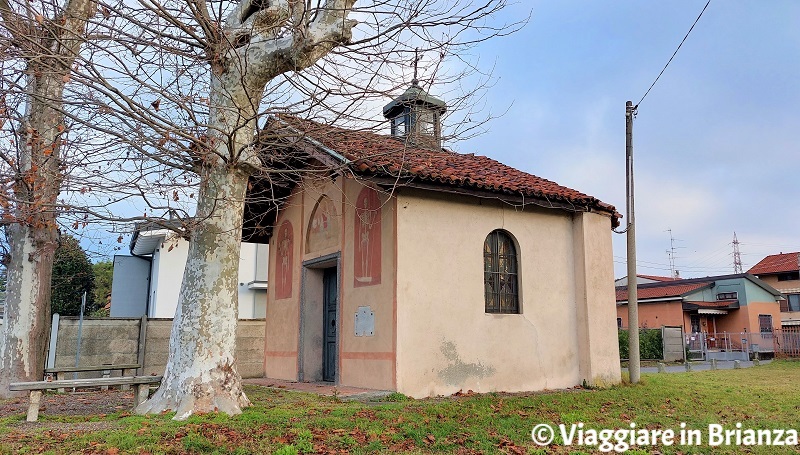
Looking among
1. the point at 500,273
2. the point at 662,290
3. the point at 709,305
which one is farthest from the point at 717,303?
the point at 500,273

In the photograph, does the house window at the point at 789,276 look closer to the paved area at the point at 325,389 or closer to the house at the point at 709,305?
the house at the point at 709,305

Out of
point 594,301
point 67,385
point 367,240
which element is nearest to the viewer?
point 67,385

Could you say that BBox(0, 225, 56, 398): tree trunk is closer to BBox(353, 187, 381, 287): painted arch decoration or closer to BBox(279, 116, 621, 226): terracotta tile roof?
BBox(279, 116, 621, 226): terracotta tile roof

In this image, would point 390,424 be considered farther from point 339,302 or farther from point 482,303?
point 339,302

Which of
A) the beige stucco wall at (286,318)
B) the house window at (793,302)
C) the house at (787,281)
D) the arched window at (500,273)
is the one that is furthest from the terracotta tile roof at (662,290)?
the beige stucco wall at (286,318)

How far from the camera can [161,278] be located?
22.1 m

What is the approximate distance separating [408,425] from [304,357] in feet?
20.2

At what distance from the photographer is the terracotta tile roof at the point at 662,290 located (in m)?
32.6

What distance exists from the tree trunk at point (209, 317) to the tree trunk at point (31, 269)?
3105 mm

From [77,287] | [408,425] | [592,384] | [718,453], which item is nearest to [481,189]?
[592,384]

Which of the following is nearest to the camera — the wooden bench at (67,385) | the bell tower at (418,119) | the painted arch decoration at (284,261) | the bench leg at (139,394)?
A: the wooden bench at (67,385)

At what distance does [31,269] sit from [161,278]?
13.2 meters

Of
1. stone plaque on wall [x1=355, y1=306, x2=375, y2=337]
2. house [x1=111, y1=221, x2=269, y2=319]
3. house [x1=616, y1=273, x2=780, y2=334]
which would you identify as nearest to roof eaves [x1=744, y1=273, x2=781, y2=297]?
house [x1=616, y1=273, x2=780, y2=334]

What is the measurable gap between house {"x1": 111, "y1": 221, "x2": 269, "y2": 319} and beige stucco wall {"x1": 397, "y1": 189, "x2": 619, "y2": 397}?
39.5ft
